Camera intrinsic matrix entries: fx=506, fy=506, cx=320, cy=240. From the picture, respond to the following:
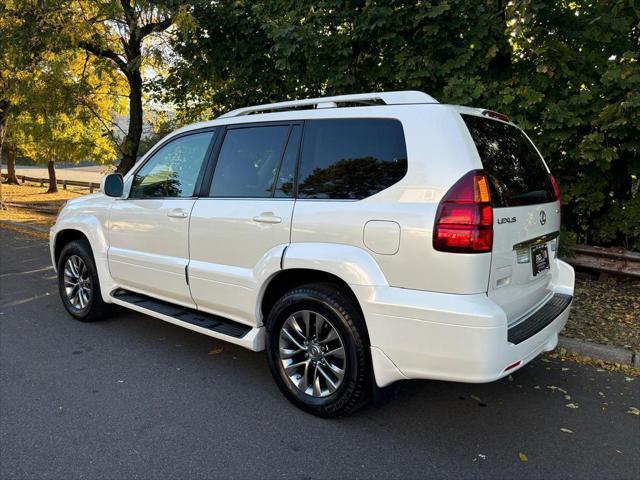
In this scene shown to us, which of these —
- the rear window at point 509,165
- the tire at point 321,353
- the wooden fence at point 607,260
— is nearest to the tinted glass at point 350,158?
the rear window at point 509,165

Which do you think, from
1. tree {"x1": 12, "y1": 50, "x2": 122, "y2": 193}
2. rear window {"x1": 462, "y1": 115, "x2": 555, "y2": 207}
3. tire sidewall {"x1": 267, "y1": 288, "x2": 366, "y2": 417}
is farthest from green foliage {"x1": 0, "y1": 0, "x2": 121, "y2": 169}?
rear window {"x1": 462, "y1": 115, "x2": 555, "y2": 207}

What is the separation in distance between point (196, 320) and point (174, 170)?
4.25 feet

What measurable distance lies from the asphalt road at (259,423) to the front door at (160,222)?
2.06ft

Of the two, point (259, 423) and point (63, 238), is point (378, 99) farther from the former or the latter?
point (63, 238)

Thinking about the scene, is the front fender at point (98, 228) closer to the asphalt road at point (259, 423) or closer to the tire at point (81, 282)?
the tire at point (81, 282)

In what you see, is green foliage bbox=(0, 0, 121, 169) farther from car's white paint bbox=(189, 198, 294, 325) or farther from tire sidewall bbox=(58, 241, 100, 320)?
car's white paint bbox=(189, 198, 294, 325)

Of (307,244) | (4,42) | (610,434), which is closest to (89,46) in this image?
(4,42)

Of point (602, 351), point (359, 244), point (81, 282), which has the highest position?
point (359, 244)

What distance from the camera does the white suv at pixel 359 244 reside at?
8.74ft

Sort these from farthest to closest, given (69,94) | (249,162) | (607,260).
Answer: (69,94)
(607,260)
(249,162)

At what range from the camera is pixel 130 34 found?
9484mm

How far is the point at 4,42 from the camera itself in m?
9.36

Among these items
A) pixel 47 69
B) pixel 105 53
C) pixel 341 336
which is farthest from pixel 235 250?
pixel 47 69

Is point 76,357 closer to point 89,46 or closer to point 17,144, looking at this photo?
point 89,46
